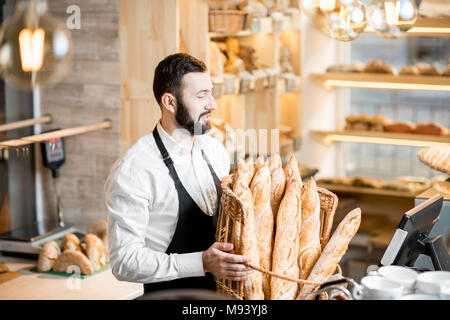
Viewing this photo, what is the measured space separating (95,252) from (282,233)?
1.60 meters

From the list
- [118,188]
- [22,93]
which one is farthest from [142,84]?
[118,188]

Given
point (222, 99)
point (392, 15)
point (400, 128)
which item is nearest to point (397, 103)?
point (400, 128)

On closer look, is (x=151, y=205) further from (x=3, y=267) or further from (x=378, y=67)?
(x=378, y=67)

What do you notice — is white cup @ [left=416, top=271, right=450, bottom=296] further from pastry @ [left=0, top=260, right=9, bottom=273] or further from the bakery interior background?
pastry @ [left=0, top=260, right=9, bottom=273]

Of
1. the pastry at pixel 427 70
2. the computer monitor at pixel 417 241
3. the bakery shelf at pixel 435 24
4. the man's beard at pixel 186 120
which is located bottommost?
the computer monitor at pixel 417 241

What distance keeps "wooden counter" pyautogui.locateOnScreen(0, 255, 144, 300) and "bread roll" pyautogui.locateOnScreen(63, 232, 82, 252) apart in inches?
7.1

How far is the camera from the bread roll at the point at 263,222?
73.0 inches

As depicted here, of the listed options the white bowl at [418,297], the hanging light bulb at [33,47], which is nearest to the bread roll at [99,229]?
the hanging light bulb at [33,47]

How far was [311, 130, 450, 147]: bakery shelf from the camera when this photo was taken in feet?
14.3

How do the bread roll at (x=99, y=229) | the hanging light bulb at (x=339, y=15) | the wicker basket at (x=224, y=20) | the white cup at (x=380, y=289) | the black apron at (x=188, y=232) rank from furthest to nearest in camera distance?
the wicker basket at (x=224, y=20)
the bread roll at (x=99, y=229)
the hanging light bulb at (x=339, y=15)
the black apron at (x=188, y=232)
the white cup at (x=380, y=289)

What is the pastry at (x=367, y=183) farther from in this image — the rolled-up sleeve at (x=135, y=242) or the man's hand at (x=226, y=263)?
the man's hand at (x=226, y=263)

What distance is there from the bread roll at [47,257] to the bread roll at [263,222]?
1615 mm

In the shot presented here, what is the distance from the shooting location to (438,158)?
9.29 feet

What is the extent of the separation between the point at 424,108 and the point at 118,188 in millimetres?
4040
